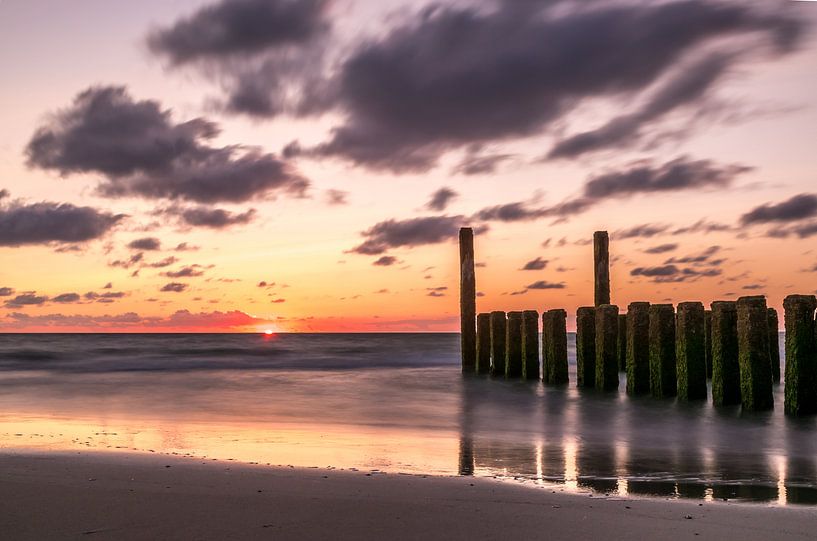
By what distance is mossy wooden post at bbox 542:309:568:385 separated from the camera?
13586 mm

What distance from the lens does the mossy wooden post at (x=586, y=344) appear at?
42.4 feet

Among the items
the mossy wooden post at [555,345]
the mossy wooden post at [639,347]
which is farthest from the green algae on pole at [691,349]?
the mossy wooden post at [555,345]

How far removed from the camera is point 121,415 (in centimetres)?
1061

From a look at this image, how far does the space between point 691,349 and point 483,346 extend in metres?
7.50

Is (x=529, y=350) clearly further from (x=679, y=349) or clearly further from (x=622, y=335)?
(x=679, y=349)

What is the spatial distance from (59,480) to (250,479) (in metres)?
1.03

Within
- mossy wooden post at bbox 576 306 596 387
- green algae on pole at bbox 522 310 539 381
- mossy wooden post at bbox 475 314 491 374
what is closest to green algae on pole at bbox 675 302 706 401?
mossy wooden post at bbox 576 306 596 387

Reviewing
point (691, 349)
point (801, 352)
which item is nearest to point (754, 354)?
point (801, 352)

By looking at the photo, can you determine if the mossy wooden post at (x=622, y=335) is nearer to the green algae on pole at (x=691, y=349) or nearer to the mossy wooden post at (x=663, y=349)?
the mossy wooden post at (x=663, y=349)

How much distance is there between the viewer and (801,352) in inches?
348

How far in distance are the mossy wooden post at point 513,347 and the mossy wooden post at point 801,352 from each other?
6754 mm

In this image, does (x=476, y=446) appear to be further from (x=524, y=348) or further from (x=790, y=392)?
(x=524, y=348)

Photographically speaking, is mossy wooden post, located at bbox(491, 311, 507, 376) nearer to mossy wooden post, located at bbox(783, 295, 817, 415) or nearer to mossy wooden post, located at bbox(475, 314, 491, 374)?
mossy wooden post, located at bbox(475, 314, 491, 374)

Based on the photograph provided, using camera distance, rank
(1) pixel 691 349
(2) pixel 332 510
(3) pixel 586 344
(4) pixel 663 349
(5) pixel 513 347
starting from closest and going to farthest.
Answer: (2) pixel 332 510, (1) pixel 691 349, (4) pixel 663 349, (3) pixel 586 344, (5) pixel 513 347
